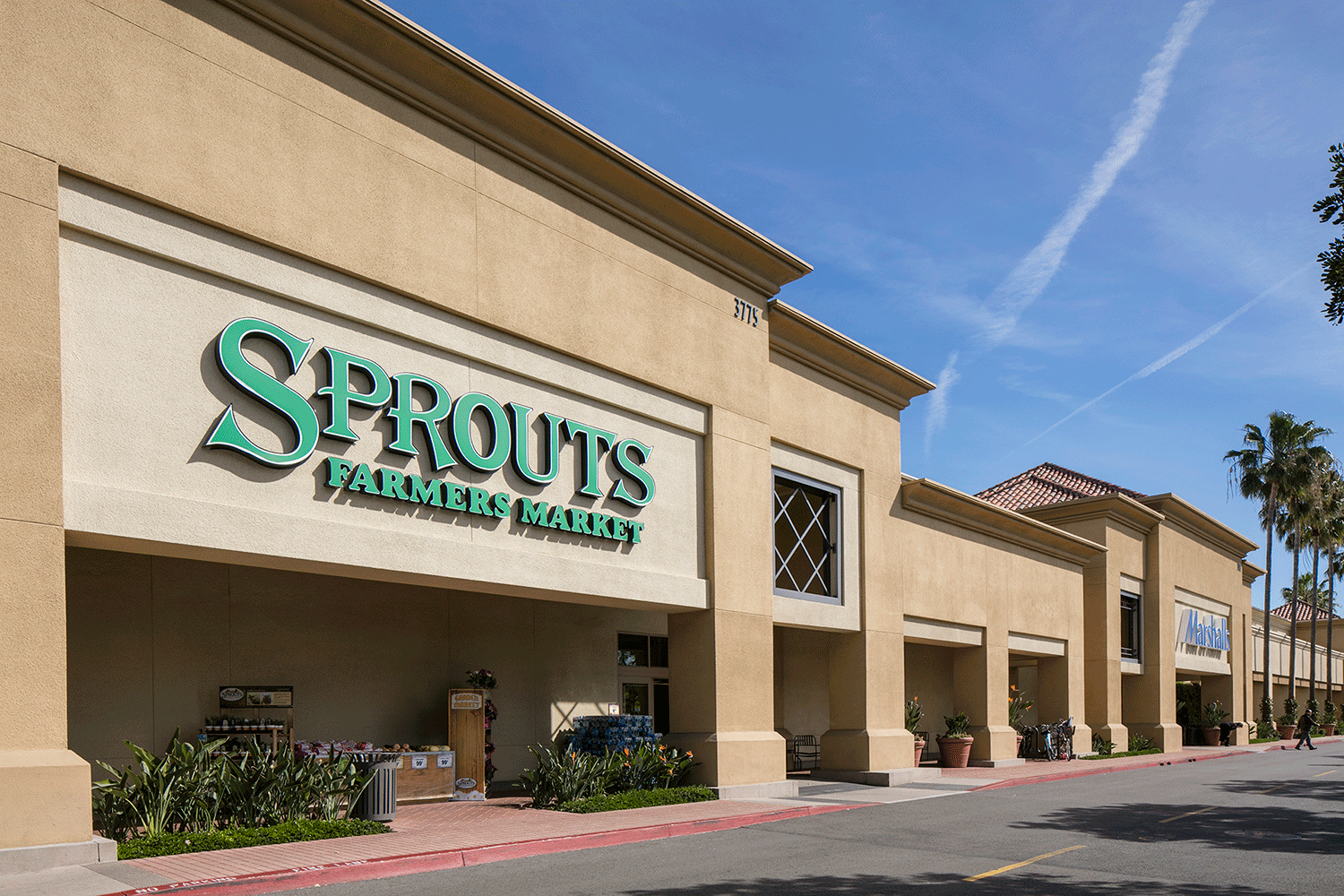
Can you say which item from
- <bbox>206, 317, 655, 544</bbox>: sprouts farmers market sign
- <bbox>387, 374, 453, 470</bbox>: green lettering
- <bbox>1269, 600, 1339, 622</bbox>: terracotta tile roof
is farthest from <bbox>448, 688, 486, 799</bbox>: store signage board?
<bbox>1269, 600, 1339, 622</bbox>: terracotta tile roof

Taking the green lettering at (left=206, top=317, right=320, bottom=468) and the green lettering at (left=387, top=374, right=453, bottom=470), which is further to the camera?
the green lettering at (left=387, top=374, right=453, bottom=470)

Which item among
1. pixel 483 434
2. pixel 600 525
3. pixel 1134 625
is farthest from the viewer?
pixel 1134 625

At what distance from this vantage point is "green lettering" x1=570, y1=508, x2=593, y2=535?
59.6 ft

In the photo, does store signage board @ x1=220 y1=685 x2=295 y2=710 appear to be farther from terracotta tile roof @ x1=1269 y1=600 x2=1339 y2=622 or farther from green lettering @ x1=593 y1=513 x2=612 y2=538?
terracotta tile roof @ x1=1269 y1=600 x2=1339 y2=622

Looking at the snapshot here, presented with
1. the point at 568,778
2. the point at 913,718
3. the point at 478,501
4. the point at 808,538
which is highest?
the point at 478,501

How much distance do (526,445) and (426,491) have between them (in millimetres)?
2159

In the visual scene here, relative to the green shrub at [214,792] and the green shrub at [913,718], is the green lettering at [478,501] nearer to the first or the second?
the green shrub at [214,792]

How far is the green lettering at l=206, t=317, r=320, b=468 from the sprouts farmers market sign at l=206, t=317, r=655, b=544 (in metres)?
0.01

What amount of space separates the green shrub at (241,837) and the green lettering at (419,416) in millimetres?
4807

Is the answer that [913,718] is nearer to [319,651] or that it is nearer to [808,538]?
[808,538]

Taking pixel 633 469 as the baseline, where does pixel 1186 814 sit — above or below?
below

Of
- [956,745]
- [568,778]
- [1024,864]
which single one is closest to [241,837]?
[568,778]

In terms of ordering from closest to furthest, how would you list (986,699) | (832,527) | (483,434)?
1. (483,434)
2. (832,527)
3. (986,699)

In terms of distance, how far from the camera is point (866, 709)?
25328mm
